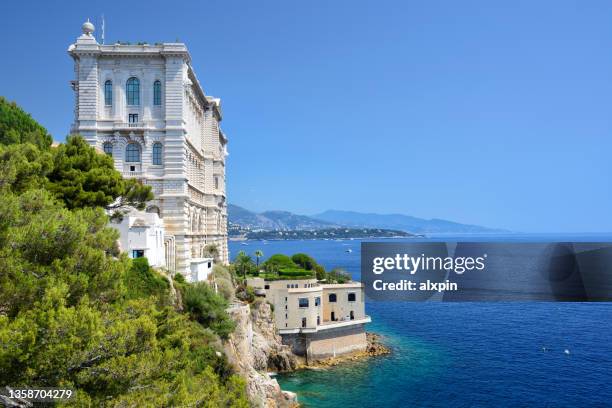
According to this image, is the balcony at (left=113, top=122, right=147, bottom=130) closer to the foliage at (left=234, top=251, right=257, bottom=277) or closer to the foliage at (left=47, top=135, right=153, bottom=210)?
the foliage at (left=47, top=135, right=153, bottom=210)

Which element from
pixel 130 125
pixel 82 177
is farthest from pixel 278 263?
pixel 82 177

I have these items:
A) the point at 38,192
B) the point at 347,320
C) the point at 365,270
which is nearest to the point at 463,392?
the point at 347,320

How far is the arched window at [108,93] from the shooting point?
37.9m

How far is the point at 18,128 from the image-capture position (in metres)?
29.0

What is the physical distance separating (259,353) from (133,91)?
27369 millimetres

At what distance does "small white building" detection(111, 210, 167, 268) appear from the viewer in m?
31.1

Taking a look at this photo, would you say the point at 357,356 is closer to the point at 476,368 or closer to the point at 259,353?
the point at 476,368

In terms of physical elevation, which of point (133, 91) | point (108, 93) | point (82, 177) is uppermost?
point (133, 91)

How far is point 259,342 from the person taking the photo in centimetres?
5100

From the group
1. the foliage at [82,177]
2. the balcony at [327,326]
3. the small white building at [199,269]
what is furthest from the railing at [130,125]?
the balcony at [327,326]

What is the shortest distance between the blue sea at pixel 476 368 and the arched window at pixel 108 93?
29.8 m

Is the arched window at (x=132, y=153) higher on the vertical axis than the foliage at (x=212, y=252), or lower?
higher

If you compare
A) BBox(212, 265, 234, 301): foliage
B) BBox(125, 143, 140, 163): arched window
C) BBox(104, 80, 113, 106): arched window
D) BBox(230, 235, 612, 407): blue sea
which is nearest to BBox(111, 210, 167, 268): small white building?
BBox(125, 143, 140, 163): arched window

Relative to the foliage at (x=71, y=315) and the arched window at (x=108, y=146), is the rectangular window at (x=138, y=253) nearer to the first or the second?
the arched window at (x=108, y=146)
